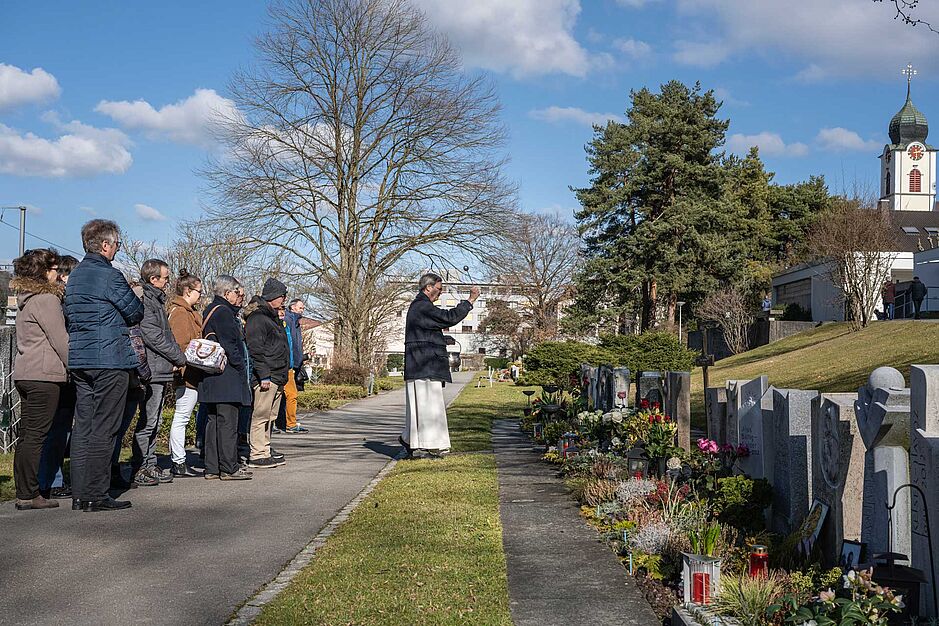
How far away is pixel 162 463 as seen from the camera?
34.9 feet

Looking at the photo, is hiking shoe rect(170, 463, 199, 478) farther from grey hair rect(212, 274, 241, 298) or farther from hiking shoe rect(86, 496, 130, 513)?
hiking shoe rect(86, 496, 130, 513)

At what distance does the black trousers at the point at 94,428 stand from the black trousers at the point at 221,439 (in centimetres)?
180

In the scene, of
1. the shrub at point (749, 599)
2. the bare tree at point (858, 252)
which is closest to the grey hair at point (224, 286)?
the shrub at point (749, 599)

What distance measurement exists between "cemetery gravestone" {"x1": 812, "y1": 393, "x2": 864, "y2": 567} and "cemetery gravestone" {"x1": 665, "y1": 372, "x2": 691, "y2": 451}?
3.51m

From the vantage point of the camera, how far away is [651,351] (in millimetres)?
37500

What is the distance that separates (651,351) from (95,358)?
31.8 meters

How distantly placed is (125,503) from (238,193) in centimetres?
2374

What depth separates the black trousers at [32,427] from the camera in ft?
24.4

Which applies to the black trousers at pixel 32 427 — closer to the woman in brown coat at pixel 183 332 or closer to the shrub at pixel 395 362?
the woman in brown coat at pixel 183 332

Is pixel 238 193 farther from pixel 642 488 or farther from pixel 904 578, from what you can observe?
pixel 904 578

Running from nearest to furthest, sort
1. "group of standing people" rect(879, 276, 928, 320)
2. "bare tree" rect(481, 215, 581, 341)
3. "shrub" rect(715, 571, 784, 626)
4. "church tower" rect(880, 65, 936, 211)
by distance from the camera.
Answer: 1. "shrub" rect(715, 571, 784, 626)
2. "group of standing people" rect(879, 276, 928, 320)
3. "bare tree" rect(481, 215, 581, 341)
4. "church tower" rect(880, 65, 936, 211)

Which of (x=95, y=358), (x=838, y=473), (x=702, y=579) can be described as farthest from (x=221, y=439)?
(x=838, y=473)

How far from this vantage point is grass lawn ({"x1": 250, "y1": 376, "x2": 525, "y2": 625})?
15.0 ft

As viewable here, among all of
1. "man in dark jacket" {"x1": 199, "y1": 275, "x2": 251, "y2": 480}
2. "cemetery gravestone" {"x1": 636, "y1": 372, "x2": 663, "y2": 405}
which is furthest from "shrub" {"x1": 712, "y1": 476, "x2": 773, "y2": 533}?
"man in dark jacket" {"x1": 199, "y1": 275, "x2": 251, "y2": 480}
